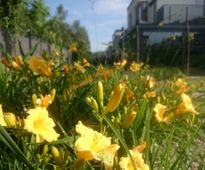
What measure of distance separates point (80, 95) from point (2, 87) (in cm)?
49

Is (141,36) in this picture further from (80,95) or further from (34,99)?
(34,99)

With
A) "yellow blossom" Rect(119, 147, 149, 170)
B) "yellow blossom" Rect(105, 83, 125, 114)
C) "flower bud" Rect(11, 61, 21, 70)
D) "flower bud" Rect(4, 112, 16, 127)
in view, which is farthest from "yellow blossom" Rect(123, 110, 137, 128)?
"flower bud" Rect(11, 61, 21, 70)

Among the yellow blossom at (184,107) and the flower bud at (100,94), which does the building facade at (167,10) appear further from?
the flower bud at (100,94)

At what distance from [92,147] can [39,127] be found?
0.16m

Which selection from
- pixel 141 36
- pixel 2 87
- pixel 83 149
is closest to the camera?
pixel 83 149

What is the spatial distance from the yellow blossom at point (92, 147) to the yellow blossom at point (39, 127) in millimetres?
105

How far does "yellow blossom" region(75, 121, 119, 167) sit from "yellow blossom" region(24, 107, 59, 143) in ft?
0.34

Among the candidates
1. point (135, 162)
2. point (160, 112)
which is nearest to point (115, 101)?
point (135, 162)

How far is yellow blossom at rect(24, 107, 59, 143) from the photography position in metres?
1.04

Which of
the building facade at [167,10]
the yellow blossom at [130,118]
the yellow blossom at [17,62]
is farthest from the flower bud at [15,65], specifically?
the building facade at [167,10]

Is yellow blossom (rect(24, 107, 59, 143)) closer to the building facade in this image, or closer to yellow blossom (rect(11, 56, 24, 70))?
yellow blossom (rect(11, 56, 24, 70))

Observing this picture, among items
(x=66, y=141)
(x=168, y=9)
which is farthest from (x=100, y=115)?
(x=168, y=9)

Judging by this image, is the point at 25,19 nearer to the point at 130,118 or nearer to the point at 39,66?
the point at 39,66

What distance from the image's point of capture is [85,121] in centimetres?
235
